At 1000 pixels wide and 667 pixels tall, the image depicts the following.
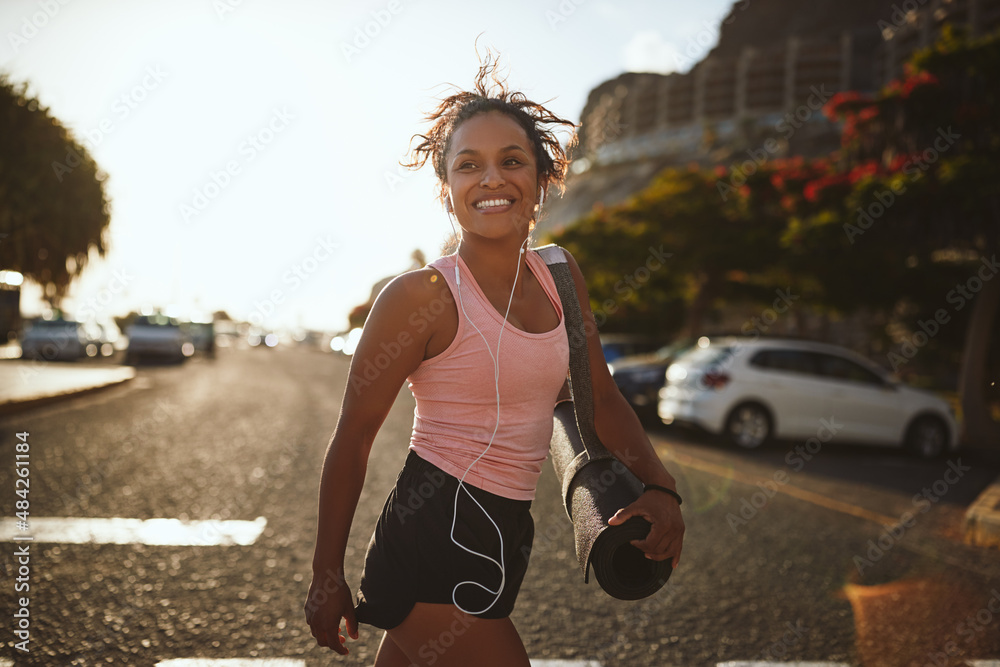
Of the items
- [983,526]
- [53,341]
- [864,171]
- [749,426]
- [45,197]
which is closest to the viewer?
[983,526]

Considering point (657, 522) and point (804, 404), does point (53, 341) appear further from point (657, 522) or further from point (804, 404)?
point (657, 522)

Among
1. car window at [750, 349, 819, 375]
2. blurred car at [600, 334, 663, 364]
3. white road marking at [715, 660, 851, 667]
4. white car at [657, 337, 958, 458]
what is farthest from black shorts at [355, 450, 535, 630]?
blurred car at [600, 334, 663, 364]

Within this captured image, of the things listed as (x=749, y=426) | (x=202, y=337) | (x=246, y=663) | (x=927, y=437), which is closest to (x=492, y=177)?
(x=246, y=663)

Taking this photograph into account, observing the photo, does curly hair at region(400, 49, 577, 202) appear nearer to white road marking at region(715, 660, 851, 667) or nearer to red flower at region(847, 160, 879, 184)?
white road marking at region(715, 660, 851, 667)

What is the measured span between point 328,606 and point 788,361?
10.2 metres

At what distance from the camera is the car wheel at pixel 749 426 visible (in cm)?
1034

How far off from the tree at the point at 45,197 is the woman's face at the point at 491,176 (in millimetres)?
17513

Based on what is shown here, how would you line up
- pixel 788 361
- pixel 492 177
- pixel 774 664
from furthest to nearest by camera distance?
pixel 788 361 < pixel 774 664 < pixel 492 177

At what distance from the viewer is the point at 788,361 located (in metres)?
10.7

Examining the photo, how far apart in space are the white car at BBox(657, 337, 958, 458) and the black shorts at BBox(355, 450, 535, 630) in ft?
30.0

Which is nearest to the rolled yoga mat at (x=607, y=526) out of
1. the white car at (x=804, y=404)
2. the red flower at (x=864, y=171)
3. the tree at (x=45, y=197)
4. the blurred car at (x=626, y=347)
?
the white car at (x=804, y=404)

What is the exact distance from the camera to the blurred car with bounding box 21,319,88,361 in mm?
22859

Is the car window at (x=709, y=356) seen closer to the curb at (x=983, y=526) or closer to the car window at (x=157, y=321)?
the curb at (x=983, y=526)

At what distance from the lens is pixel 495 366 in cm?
162
